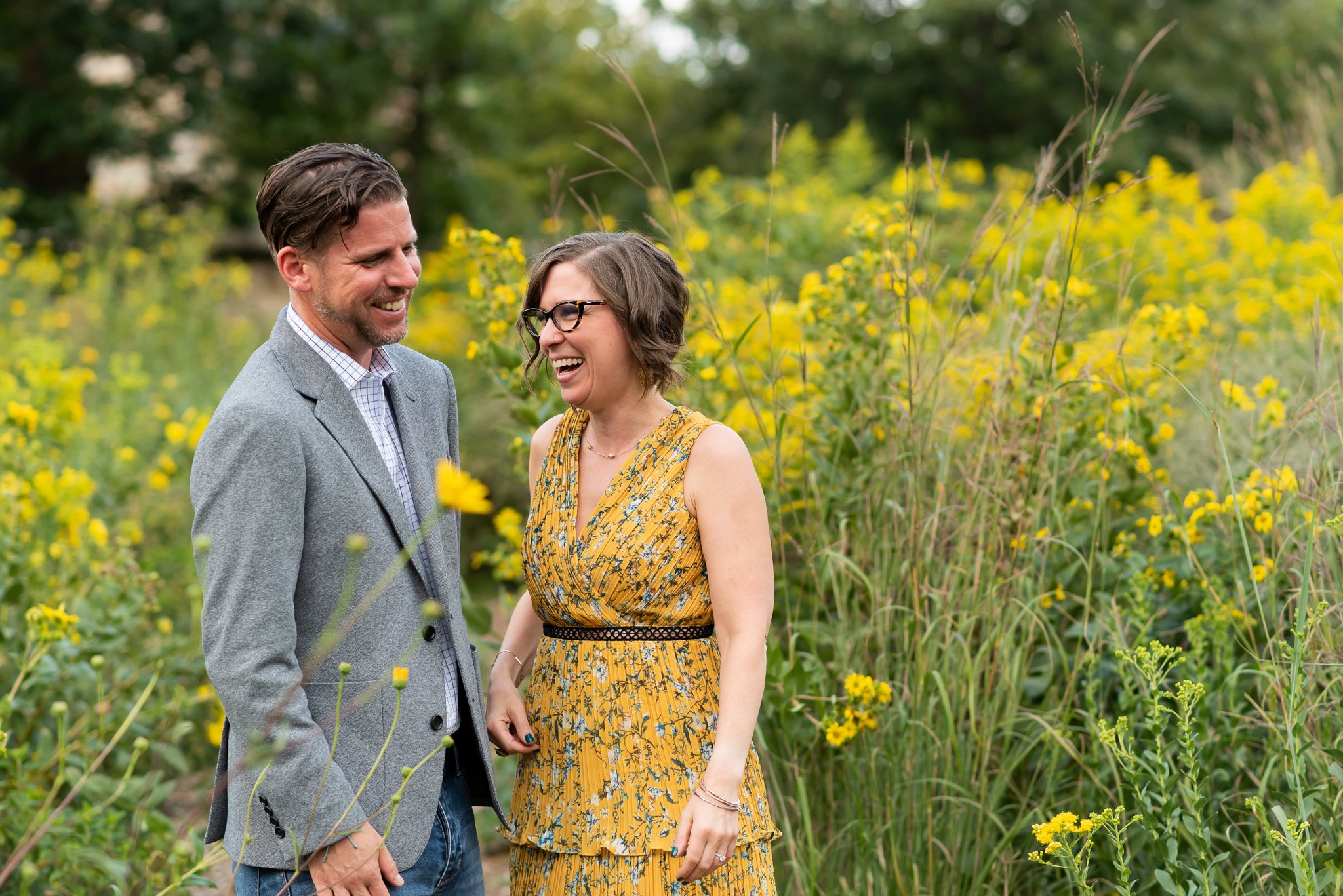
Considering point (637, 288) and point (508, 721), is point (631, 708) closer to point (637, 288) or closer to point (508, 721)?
point (508, 721)

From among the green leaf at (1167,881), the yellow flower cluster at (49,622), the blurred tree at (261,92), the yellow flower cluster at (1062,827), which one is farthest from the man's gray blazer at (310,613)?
the blurred tree at (261,92)

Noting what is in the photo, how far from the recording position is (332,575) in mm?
1734

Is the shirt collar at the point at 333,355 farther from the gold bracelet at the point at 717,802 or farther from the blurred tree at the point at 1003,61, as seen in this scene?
the blurred tree at the point at 1003,61

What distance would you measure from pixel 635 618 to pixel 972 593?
0.97 m

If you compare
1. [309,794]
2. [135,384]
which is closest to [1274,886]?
[309,794]

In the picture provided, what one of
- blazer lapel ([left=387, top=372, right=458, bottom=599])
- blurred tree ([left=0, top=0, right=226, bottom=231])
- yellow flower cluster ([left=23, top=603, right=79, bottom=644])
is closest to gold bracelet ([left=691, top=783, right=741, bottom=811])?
blazer lapel ([left=387, top=372, right=458, bottom=599])

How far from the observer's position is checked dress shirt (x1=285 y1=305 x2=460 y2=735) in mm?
1834

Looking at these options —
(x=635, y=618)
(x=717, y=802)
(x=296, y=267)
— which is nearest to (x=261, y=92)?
(x=296, y=267)

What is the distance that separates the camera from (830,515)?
2838mm

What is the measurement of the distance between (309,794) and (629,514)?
0.66 m

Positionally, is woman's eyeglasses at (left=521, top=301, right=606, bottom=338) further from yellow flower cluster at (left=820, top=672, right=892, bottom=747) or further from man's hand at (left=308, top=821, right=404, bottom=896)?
yellow flower cluster at (left=820, top=672, right=892, bottom=747)

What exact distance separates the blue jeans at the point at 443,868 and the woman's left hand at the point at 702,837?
15.7 inches

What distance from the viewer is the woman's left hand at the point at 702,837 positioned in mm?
1793

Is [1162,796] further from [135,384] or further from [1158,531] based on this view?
[135,384]
